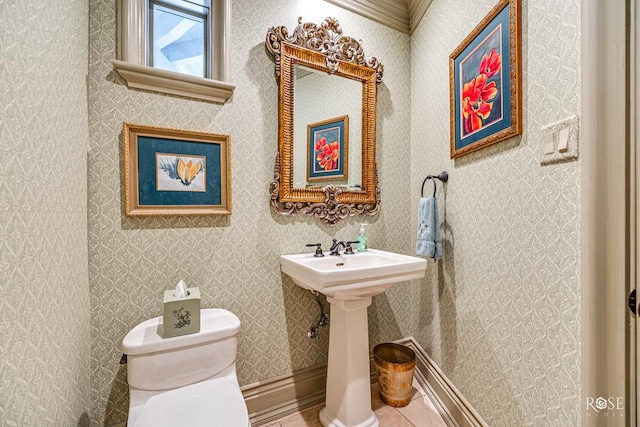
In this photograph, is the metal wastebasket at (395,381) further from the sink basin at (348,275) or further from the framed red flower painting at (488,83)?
the framed red flower painting at (488,83)

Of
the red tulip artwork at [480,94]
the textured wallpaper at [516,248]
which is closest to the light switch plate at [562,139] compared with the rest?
the textured wallpaper at [516,248]

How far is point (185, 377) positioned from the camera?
3.43ft

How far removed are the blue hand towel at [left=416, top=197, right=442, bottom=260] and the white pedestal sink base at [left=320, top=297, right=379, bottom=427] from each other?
42 cm

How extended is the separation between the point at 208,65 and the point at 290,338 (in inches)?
62.9

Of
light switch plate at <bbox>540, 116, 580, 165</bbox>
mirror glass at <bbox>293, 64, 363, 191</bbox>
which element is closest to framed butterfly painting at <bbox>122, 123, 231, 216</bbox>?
mirror glass at <bbox>293, 64, 363, 191</bbox>

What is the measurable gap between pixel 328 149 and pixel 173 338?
1249mm

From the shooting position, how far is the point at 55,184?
0.82 meters

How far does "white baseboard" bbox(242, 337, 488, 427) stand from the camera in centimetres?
136

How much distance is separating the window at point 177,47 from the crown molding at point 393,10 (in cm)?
76

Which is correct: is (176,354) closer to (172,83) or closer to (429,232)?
(172,83)

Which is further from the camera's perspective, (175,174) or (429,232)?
(429,232)

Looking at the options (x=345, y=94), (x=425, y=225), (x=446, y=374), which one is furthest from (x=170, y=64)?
(x=446, y=374)

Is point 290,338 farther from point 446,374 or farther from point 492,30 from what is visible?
point 492,30

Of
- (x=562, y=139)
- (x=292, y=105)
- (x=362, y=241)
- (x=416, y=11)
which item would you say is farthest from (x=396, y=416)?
(x=416, y=11)
